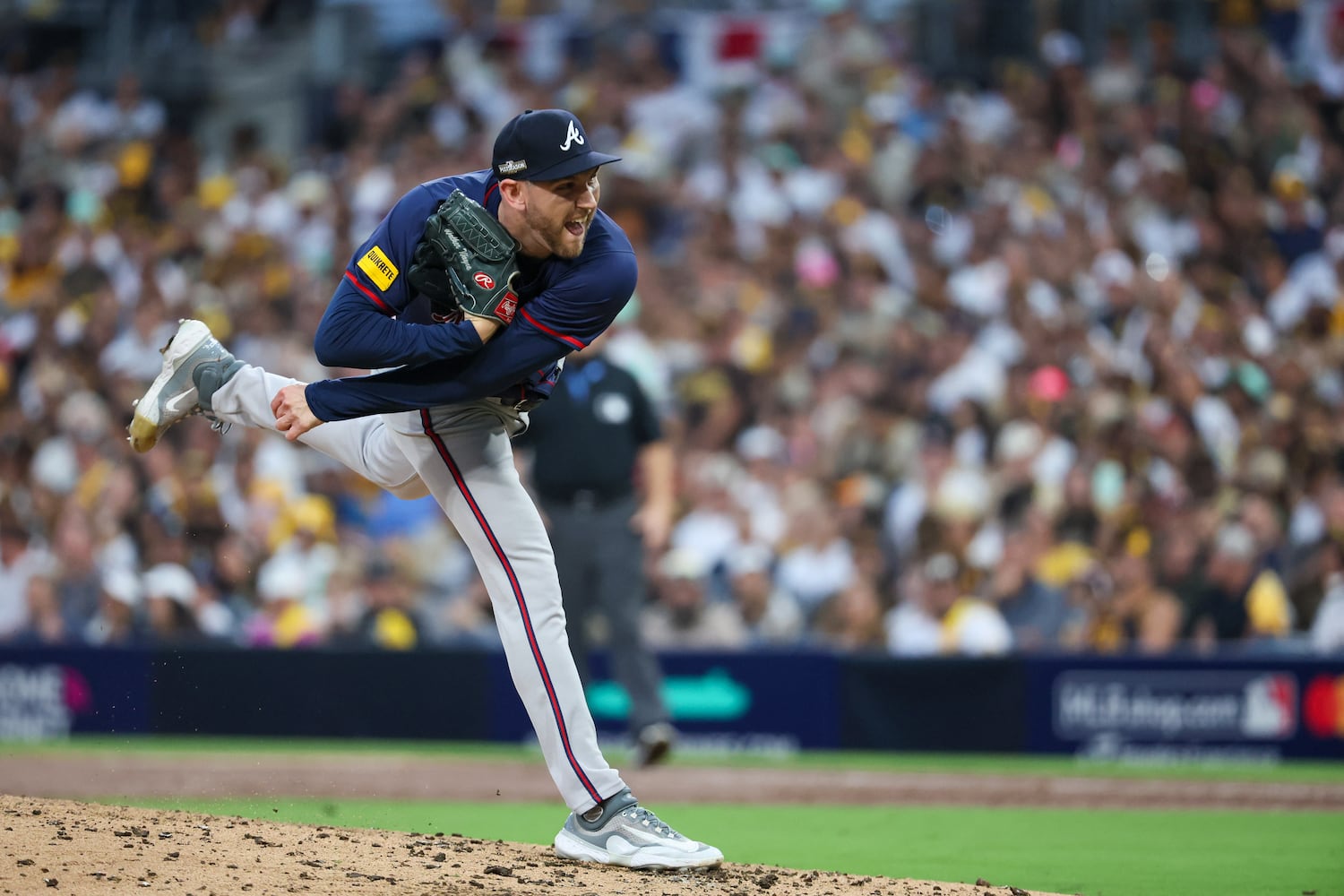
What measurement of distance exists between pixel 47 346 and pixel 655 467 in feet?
23.4

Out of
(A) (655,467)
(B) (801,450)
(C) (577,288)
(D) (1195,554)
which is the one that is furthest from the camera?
(B) (801,450)

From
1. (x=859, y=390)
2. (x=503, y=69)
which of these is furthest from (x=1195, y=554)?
(x=503, y=69)

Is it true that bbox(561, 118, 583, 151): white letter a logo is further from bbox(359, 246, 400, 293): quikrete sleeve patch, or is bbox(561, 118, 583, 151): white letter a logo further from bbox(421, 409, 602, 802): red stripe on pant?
bbox(421, 409, 602, 802): red stripe on pant

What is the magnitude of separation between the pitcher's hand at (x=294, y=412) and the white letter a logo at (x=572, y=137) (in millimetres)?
1113

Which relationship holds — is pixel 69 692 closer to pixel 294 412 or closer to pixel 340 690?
pixel 340 690

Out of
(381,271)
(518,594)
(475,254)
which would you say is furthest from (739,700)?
(475,254)

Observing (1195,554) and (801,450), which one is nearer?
(1195,554)

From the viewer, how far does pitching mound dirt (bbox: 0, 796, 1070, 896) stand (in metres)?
4.59

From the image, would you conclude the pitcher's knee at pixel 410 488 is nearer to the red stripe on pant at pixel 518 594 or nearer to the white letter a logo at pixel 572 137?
the red stripe on pant at pixel 518 594

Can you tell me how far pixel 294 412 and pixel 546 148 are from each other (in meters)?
1.13

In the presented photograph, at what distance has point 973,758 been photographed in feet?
32.4

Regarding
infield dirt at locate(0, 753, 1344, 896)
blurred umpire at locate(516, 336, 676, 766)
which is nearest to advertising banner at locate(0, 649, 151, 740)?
infield dirt at locate(0, 753, 1344, 896)

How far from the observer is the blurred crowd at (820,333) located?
1095 cm

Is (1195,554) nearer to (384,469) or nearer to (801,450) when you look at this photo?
(801,450)
